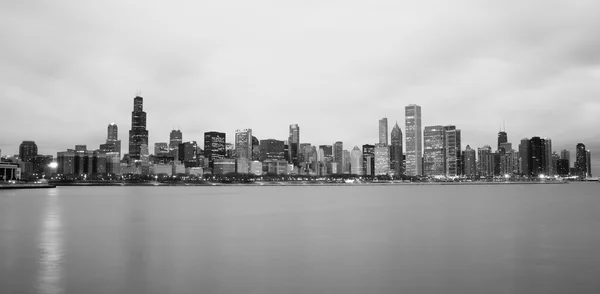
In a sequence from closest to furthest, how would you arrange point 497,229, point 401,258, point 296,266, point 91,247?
point 296,266 < point 401,258 < point 91,247 < point 497,229

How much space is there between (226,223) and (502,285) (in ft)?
98.9

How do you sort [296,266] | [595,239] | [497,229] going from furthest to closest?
→ [497,229]
[595,239]
[296,266]

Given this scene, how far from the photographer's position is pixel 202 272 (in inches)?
811

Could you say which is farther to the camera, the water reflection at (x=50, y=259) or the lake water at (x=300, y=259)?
the lake water at (x=300, y=259)

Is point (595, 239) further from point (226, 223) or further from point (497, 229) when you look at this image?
point (226, 223)

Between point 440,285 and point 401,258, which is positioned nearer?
point 440,285

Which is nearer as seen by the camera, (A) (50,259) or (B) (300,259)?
(A) (50,259)

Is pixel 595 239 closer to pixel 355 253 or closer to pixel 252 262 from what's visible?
pixel 355 253

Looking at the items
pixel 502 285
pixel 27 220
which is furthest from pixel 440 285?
pixel 27 220

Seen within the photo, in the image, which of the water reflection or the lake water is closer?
the water reflection

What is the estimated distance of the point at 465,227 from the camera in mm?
39906

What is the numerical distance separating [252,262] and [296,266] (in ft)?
8.57

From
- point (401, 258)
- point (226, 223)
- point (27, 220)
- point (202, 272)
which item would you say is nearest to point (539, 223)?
point (401, 258)

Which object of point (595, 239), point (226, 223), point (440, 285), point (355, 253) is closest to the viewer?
point (440, 285)
